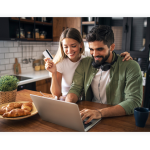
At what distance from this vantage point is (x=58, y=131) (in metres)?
1.03

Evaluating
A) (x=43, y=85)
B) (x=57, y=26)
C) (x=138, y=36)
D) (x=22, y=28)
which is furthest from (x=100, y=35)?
(x=57, y=26)

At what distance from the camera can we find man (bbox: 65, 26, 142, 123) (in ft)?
4.75

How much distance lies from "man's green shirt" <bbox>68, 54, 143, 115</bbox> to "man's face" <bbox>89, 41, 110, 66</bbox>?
111mm

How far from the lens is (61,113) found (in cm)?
104

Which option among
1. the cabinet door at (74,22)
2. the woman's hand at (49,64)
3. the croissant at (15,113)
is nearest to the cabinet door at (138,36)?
the cabinet door at (74,22)

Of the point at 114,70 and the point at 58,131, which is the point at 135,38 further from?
the point at 58,131

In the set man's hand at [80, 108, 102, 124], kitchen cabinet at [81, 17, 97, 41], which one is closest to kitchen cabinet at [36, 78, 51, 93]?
kitchen cabinet at [81, 17, 97, 41]

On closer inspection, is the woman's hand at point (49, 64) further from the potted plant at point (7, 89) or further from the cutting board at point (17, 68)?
the cutting board at point (17, 68)

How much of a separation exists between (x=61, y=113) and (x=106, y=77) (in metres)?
0.77

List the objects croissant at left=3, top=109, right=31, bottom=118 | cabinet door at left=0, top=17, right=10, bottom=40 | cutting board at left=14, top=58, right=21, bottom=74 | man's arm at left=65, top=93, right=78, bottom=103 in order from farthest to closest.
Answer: cutting board at left=14, top=58, right=21, bottom=74 < cabinet door at left=0, top=17, right=10, bottom=40 < man's arm at left=65, top=93, right=78, bottom=103 < croissant at left=3, top=109, right=31, bottom=118

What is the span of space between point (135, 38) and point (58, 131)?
116 inches

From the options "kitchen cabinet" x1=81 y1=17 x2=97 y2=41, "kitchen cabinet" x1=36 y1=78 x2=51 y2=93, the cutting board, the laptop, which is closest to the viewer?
the laptop

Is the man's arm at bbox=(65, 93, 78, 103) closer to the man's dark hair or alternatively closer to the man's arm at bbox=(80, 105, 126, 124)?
the man's arm at bbox=(80, 105, 126, 124)

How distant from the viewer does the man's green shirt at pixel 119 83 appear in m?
1.41
